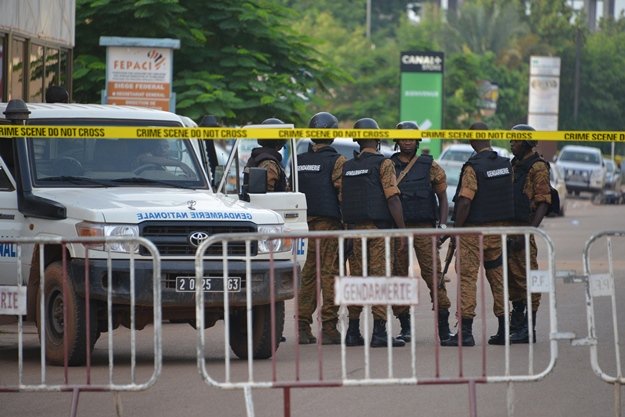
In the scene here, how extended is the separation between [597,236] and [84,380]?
3659 millimetres

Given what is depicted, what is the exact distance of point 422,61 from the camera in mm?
50906

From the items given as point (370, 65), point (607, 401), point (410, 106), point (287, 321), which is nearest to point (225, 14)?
point (287, 321)

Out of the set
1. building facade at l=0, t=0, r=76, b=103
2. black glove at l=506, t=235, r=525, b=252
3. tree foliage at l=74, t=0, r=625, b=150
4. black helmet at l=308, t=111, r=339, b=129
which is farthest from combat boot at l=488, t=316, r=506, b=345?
tree foliage at l=74, t=0, r=625, b=150

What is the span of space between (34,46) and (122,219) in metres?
10.3

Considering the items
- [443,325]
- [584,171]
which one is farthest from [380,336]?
[584,171]

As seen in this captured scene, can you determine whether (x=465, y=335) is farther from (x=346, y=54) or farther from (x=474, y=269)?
(x=346, y=54)

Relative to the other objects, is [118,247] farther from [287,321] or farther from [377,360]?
[287,321]

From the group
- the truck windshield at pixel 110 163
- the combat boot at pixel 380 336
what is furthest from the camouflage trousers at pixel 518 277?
the truck windshield at pixel 110 163

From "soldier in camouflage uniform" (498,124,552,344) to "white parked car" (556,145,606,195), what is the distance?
40.1 meters

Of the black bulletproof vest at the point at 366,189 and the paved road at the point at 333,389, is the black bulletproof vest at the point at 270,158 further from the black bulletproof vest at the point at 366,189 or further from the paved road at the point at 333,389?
the paved road at the point at 333,389

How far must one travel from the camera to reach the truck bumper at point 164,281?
11.2 metres

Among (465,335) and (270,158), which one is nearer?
(465,335)

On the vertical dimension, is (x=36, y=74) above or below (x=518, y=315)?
Result: above

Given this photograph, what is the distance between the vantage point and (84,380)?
35.9 ft
